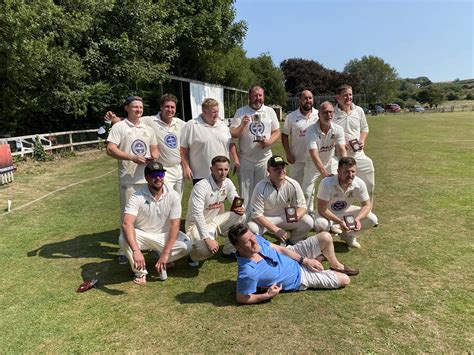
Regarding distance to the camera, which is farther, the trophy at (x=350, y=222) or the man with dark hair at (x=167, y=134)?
the man with dark hair at (x=167, y=134)

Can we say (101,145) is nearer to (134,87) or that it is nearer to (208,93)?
(134,87)

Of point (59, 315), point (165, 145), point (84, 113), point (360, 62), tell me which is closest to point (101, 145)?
point (84, 113)

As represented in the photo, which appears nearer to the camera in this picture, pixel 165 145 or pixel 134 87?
pixel 165 145

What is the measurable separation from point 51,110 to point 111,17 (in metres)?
5.54

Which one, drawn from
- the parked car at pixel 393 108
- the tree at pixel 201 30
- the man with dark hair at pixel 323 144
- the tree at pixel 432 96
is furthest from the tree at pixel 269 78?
the man with dark hair at pixel 323 144

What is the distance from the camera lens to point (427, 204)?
7.21 meters

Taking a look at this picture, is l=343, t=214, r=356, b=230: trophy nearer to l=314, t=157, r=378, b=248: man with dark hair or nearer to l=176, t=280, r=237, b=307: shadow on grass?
l=314, t=157, r=378, b=248: man with dark hair

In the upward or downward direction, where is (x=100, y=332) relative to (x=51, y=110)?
downward

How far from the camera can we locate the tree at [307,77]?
77000 mm

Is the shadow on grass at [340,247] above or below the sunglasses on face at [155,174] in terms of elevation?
below

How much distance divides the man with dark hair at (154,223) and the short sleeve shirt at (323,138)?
2.15 metres

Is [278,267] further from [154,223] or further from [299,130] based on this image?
[299,130]

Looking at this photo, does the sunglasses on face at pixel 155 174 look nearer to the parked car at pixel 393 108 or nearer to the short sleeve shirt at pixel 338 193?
the short sleeve shirt at pixel 338 193

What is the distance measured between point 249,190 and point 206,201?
1.07m
